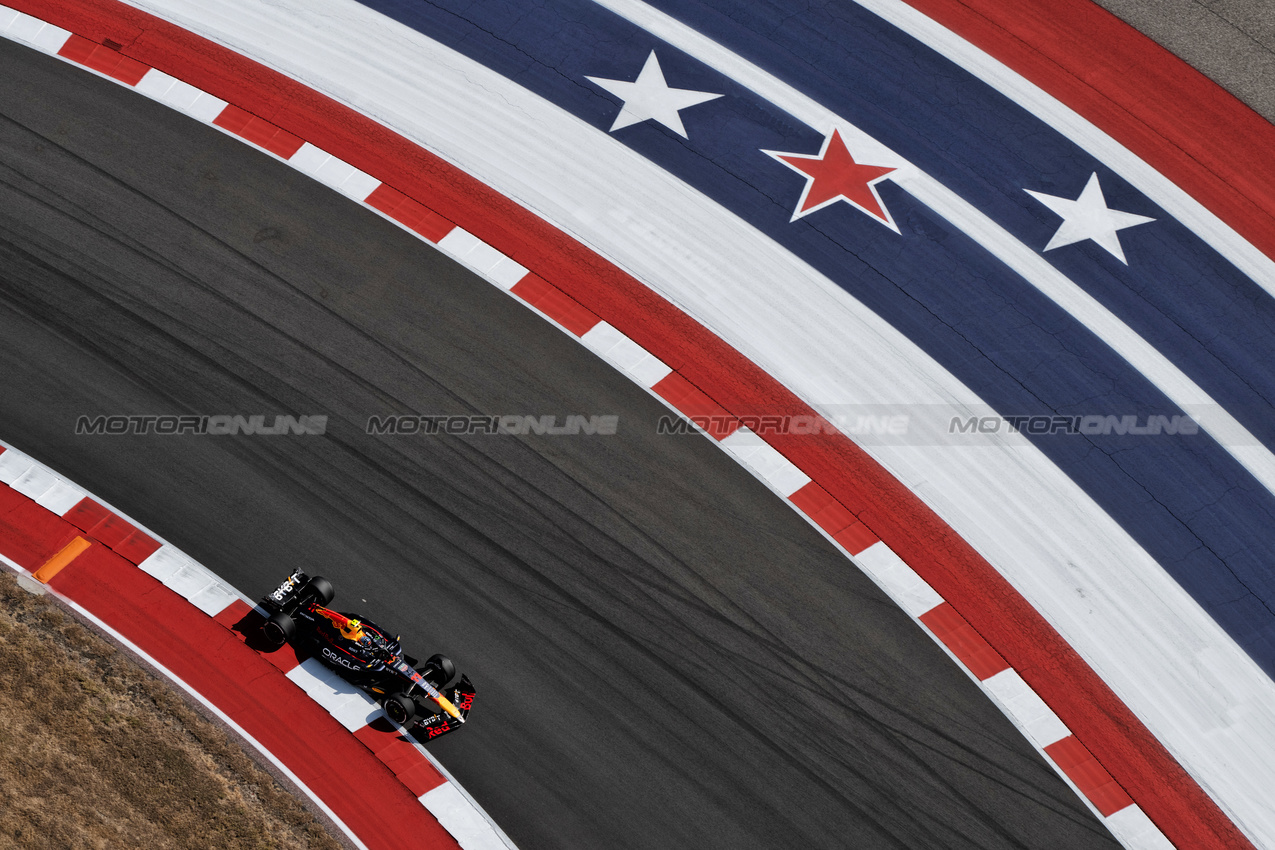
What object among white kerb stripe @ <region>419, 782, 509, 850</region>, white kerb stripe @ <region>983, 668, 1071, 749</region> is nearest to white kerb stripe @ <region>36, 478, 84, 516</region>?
white kerb stripe @ <region>419, 782, 509, 850</region>

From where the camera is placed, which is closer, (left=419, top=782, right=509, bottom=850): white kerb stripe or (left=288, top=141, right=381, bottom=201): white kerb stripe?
(left=419, top=782, right=509, bottom=850): white kerb stripe

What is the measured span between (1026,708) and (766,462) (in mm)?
5351

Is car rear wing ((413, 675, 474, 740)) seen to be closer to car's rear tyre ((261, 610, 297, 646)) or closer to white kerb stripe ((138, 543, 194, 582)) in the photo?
car's rear tyre ((261, 610, 297, 646))

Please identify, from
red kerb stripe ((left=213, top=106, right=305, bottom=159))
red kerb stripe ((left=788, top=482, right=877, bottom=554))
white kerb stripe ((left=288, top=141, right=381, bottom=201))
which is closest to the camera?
red kerb stripe ((left=788, top=482, right=877, bottom=554))

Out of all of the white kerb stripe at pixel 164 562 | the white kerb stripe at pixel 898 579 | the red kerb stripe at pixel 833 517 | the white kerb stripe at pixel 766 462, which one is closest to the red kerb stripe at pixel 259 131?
the white kerb stripe at pixel 164 562

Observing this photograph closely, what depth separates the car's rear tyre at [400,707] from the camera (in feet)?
44.2

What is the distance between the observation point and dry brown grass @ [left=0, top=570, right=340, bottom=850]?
41.8 ft

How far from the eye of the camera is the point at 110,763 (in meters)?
13.1

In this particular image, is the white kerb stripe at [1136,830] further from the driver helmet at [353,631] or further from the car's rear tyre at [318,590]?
the car's rear tyre at [318,590]

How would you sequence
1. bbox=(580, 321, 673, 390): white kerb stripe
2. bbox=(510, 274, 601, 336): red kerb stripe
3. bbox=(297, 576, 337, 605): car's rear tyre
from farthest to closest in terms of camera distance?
bbox=(510, 274, 601, 336): red kerb stripe, bbox=(580, 321, 673, 390): white kerb stripe, bbox=(297, 576, 337, 605): car's rear tyre

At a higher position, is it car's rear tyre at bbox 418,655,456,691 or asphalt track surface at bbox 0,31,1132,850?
asphalt track surface at bbox 0,31,1132,850

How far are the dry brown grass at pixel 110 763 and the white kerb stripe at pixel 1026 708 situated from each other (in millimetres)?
9798

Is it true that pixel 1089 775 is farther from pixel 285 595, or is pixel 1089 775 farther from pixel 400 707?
pixel 285 595

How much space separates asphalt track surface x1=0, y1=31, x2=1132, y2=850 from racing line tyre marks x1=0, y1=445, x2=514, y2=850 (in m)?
0.38
